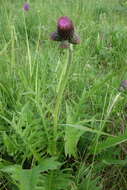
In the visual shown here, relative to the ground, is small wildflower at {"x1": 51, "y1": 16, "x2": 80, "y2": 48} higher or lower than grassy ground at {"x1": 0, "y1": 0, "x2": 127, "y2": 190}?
higher

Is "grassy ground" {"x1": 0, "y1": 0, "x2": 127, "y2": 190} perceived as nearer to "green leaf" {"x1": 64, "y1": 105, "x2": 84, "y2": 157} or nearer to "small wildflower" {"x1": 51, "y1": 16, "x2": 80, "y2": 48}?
"green leaf" {"x1": 64, "y1": 105, "x2": 84, "y2": 157}

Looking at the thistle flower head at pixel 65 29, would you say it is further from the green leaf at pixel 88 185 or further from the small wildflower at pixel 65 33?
the green leaf at pixel 88 185

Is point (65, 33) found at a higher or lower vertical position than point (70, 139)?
higher

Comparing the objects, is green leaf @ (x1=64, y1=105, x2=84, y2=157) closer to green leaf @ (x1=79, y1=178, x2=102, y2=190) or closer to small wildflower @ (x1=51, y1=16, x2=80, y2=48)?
green leaf @ (x1=79, y1=178, x2=102, y2=190)

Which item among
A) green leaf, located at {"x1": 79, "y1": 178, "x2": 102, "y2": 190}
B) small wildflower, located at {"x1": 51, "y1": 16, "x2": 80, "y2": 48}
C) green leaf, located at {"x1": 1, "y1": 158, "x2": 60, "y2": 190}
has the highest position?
small wildflower, located at {"x1": 51, "y1": 16, "x2": 80, "y2": 48}

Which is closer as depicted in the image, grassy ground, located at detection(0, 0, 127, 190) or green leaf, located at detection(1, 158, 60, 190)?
green leaf, located at detection(1, 158, 60, 190)

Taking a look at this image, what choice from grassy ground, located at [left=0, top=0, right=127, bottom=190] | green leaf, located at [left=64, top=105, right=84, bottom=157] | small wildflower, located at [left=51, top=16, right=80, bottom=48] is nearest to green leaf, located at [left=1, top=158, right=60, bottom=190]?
grassy ground, located at [left=0, top=0, right=127, bottom=190]

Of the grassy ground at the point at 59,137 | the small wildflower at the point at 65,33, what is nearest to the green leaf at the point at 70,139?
the grassy ground at the point at 59,137

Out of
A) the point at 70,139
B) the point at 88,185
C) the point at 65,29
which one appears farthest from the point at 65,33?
the point at 88,185

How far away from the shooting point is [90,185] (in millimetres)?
778

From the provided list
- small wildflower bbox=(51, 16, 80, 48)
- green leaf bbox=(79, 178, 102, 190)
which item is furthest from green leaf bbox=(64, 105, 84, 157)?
small wildflower bbox=(51, 16, 80, 48)

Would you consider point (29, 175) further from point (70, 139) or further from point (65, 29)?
point (65, 29)

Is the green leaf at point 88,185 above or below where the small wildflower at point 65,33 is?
below

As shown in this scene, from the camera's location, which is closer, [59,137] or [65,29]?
[65,29]
